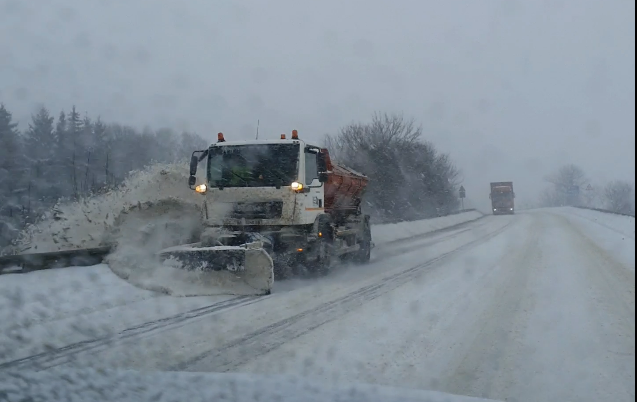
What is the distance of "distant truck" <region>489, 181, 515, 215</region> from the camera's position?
65.3 meters

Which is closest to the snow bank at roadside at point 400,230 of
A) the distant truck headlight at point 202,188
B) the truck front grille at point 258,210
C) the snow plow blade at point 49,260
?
the truck front grille at point 258,210

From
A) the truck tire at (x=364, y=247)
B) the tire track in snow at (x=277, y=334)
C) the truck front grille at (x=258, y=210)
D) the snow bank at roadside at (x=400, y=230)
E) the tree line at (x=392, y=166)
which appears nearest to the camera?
the tire track in snow at (x=277, y=334)

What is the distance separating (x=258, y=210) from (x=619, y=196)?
292ft

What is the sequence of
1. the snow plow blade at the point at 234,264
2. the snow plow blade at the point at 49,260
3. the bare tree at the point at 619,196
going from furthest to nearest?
1. the bare tree at the point at 619,196
2. the snow plow blade at the point at 234,264
3. the snow plow blade at the point at 49,260

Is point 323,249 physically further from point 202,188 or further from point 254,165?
point 202,188

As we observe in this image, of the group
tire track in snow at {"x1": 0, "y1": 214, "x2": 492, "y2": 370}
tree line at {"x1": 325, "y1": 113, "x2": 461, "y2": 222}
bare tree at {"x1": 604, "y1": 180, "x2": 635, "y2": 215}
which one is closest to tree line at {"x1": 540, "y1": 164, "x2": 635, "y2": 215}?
bare tree at {"x1": 604, "y1": 180, "x2": 635, "y2": 215}

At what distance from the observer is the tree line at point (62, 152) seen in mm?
29875

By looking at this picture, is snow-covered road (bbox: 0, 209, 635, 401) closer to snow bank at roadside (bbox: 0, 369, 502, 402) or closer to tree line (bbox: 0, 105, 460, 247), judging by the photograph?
snow bank at roadside (bbox: 0, 369, 502, 402)

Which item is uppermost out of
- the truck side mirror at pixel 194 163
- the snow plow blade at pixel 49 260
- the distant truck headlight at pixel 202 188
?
the truck side mirror at pixel 194 163

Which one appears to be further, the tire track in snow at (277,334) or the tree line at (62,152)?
the tree line at (62,152)

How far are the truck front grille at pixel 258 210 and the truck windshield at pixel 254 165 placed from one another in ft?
1.21

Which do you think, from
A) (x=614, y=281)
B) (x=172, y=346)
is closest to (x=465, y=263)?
(x=614, y=281)

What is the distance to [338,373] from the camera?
5.44 meters

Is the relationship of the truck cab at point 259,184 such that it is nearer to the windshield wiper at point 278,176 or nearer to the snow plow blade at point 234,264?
the windshield wiper at point 278,176
